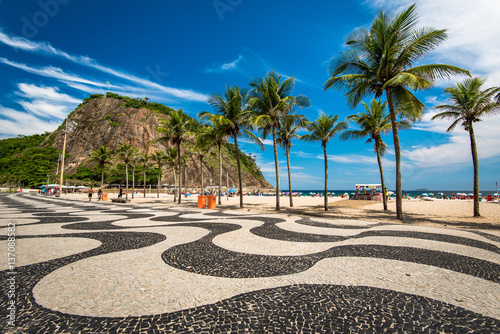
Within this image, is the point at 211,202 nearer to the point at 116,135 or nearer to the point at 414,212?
the point at 414,212

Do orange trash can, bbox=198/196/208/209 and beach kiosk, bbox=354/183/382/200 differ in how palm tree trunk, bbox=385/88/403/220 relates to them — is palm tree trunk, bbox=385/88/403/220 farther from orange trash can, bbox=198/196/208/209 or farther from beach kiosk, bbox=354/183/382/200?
beach kiosk, bbox=354/183/382/200

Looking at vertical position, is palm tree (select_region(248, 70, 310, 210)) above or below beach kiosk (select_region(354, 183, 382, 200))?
above

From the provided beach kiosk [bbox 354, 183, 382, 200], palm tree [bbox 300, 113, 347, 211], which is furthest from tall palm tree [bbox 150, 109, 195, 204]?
beach kiosk [bbox 354, 183, 382, 200]

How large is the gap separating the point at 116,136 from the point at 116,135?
433mm

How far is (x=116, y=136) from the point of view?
290 ft

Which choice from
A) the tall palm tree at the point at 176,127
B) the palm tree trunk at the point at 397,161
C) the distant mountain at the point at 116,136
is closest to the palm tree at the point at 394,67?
the palm tree trunk at the point at 397,161

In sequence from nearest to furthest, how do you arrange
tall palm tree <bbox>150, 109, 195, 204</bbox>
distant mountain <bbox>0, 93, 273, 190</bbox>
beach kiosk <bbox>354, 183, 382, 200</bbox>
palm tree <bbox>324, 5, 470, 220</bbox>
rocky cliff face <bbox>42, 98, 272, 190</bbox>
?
palm tree <bbox>324, 5, 470, 220</bbox> → tall palm tree <bbox>150, 109, 195, 204</bbox> → beach kiosk <bbox>354, 183, 382, 200</bbox> → distant mountain <bbox>0, 93, 273, 190</bbox> → rocky cliff face <bbox>42, 98, 272, 190</bbox>

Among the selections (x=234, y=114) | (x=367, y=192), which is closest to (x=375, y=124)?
(x=234, y=114)

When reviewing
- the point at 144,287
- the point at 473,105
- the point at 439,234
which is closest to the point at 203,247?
the point at 144,287

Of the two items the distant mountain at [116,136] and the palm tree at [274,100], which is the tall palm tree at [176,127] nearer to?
the palm tree at [274,100]

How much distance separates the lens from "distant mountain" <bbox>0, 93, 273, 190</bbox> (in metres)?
88.0

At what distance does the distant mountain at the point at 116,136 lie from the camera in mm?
88000

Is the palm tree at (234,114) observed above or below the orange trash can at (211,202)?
above

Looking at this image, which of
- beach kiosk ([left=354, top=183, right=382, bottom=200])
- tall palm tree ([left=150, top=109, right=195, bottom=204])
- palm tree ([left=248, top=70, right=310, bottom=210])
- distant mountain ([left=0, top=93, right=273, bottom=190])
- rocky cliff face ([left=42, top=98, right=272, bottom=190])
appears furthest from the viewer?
rocky cliff face ([left=42, top=98, right=272, bottom=190])
